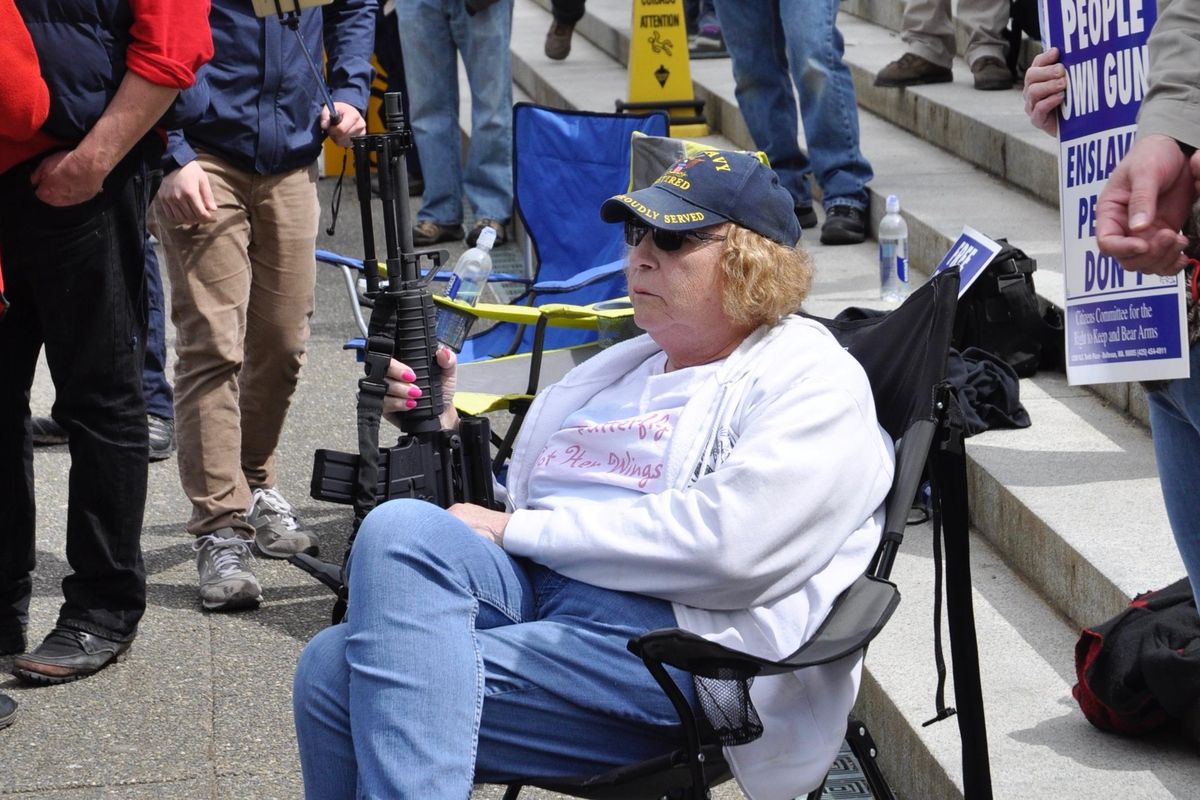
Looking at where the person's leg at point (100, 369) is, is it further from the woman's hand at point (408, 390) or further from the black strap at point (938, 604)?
the black strap at point (938, 604)

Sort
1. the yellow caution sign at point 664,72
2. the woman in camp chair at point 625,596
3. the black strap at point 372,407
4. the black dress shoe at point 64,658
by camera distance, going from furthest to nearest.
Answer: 1. the yellow caution sign at point 664,72
2. the black dress shoe at point 64,658
3. the black strap at point 372,407
4. the woman in camp chair at point 625,596

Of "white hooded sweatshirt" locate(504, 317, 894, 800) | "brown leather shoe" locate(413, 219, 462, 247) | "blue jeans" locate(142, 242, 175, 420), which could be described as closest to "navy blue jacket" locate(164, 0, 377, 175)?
"blue jeans" locate(142, 242, 175, 420)

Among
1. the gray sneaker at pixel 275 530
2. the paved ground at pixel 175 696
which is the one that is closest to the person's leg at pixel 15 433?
the paved ground at pixel 175 696

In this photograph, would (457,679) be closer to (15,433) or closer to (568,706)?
(568,706)

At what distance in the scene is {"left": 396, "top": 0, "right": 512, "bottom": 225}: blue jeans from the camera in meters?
7.79

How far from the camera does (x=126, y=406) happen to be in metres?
3.90

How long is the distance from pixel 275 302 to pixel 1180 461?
9.54ft

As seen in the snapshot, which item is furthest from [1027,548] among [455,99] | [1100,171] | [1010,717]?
[455,99]

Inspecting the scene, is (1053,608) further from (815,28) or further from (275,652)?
(815,28)

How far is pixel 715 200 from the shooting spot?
9.21ft

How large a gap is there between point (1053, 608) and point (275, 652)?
74.8 inches

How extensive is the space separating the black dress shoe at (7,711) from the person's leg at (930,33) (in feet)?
17.1

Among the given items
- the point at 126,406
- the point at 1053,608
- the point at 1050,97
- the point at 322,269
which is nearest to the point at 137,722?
the point at 126,406

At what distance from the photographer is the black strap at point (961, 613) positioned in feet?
8.91
